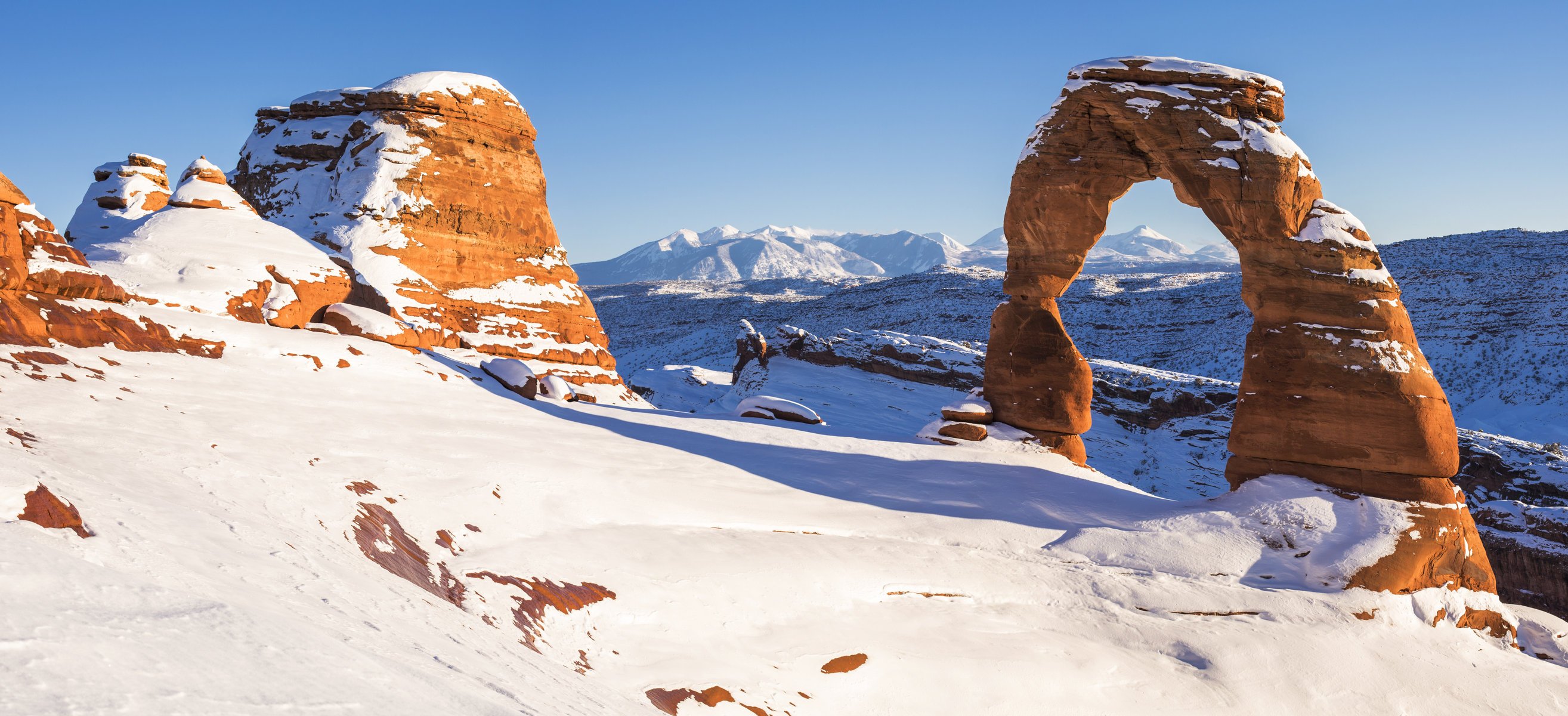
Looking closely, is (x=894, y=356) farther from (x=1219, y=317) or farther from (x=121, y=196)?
(x=1219, y=317)

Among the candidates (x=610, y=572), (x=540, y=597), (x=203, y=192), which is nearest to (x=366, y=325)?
(x=203, y=192)

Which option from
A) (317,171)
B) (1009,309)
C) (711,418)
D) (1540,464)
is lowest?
(1540,464)

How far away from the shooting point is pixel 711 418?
47.4 ft

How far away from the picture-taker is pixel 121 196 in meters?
17.6

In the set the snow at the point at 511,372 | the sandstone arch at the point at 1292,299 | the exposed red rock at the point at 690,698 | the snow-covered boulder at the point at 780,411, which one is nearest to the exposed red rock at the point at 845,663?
the exposed red rock at the point at 690,698

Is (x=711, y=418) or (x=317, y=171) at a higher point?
(x=317, y=171)

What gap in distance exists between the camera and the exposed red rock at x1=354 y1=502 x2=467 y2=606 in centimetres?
563

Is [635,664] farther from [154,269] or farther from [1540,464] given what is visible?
[1540,464]

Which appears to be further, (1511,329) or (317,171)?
(1511,329)

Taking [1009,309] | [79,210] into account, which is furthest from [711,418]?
[79,210]

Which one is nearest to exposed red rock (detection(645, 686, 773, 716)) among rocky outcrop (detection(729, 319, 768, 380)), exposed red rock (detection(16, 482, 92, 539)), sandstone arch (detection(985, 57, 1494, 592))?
exposed red rock (detection(16, 482, 92, 539))

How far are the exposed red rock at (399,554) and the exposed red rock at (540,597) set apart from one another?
0.30 m

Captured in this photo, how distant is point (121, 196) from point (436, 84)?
678 cm

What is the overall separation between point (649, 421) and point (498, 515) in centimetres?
575
